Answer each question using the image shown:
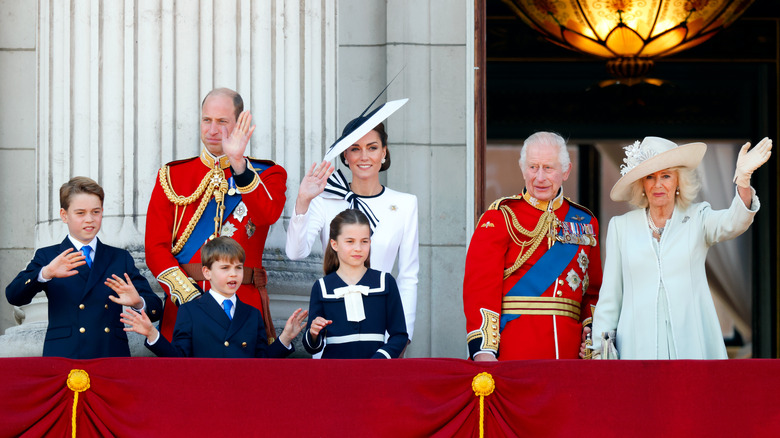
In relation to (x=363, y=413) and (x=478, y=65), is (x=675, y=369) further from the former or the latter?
(x=478, y=65)

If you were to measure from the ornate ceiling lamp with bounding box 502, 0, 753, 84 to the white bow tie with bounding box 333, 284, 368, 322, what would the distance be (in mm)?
4857

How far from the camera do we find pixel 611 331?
18.2 feet

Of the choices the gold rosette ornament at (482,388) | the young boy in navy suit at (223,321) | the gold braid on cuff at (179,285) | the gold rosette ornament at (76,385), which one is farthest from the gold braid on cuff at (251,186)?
the gold rosette ornament at (482,388)

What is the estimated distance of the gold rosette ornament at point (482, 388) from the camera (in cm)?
486

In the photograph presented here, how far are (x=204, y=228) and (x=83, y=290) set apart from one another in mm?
664

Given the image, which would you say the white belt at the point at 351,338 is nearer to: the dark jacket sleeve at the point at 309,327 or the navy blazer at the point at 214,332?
the dark jacket sleeve at the point at 309,327

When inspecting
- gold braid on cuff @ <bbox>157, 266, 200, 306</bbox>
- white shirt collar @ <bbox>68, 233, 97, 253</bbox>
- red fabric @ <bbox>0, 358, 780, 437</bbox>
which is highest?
white shirt collar @ <bbox>68, 233, 97, 253</bbox>

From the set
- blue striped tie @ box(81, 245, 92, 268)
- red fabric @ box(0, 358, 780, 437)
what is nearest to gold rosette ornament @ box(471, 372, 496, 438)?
red fabric @ box(0, 358, 780, 437)

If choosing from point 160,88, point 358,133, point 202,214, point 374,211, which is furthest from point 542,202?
point 160,88

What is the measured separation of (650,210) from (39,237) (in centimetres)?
310

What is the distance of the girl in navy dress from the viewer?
5.45 meters

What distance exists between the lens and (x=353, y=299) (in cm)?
548

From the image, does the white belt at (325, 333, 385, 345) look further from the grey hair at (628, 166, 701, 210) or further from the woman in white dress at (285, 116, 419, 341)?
the grey hair at (628, 166, 701, 210)

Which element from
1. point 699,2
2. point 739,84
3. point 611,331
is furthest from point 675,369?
point 739,84
